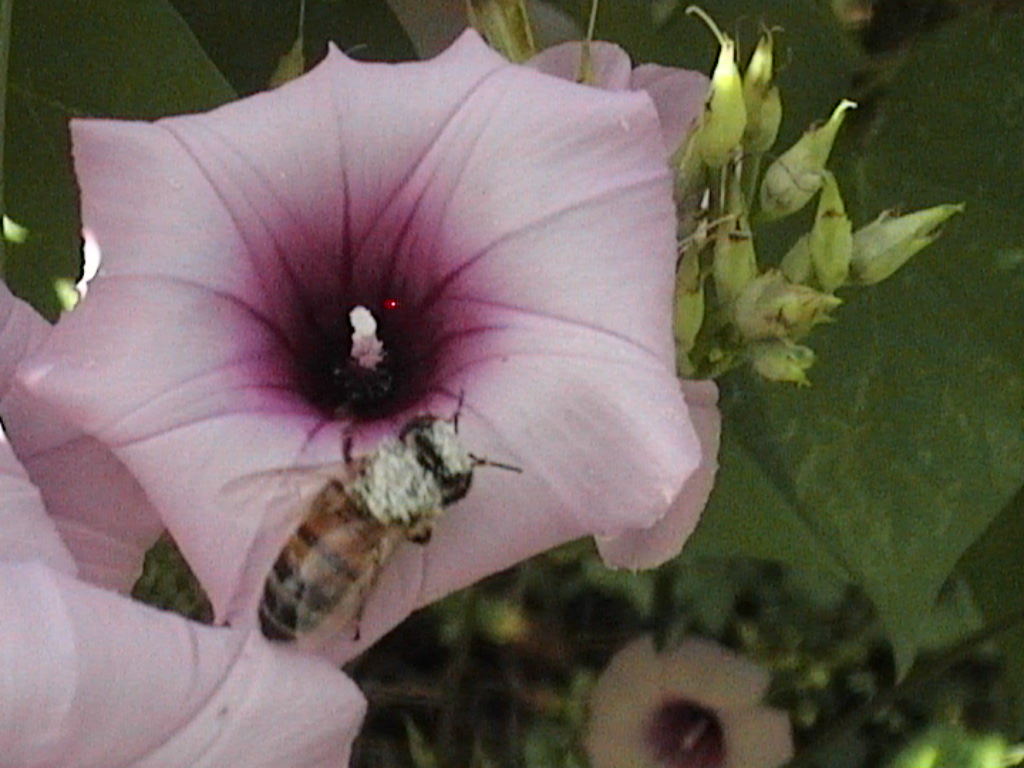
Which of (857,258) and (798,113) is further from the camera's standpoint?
(798,113)

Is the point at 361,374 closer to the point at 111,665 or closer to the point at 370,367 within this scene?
the point at 370,367

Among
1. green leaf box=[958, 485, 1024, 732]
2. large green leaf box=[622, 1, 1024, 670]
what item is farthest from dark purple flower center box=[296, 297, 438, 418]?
green leaf box=[958, 485, 1024, 732]

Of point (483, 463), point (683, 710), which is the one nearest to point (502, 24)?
point (483, 463)

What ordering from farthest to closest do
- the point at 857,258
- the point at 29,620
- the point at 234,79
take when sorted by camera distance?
the point at 234,79 < the point at 857,258 < the point at 29,620

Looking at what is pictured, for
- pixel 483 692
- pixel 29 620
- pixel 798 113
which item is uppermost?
pixel 29 620

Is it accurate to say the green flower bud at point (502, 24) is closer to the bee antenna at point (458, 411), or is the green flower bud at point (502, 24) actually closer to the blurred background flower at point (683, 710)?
the bee antenna at point (458, 411)

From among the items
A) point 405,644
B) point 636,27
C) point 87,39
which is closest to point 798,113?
point 636,27

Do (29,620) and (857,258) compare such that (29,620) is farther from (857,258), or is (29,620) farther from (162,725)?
(857,258)

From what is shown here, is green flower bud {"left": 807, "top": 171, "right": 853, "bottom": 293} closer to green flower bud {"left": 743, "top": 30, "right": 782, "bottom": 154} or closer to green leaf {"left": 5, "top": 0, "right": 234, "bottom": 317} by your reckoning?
green flower bud {"left": 743, "top": 30, "right": 782, "bottom": 154}
